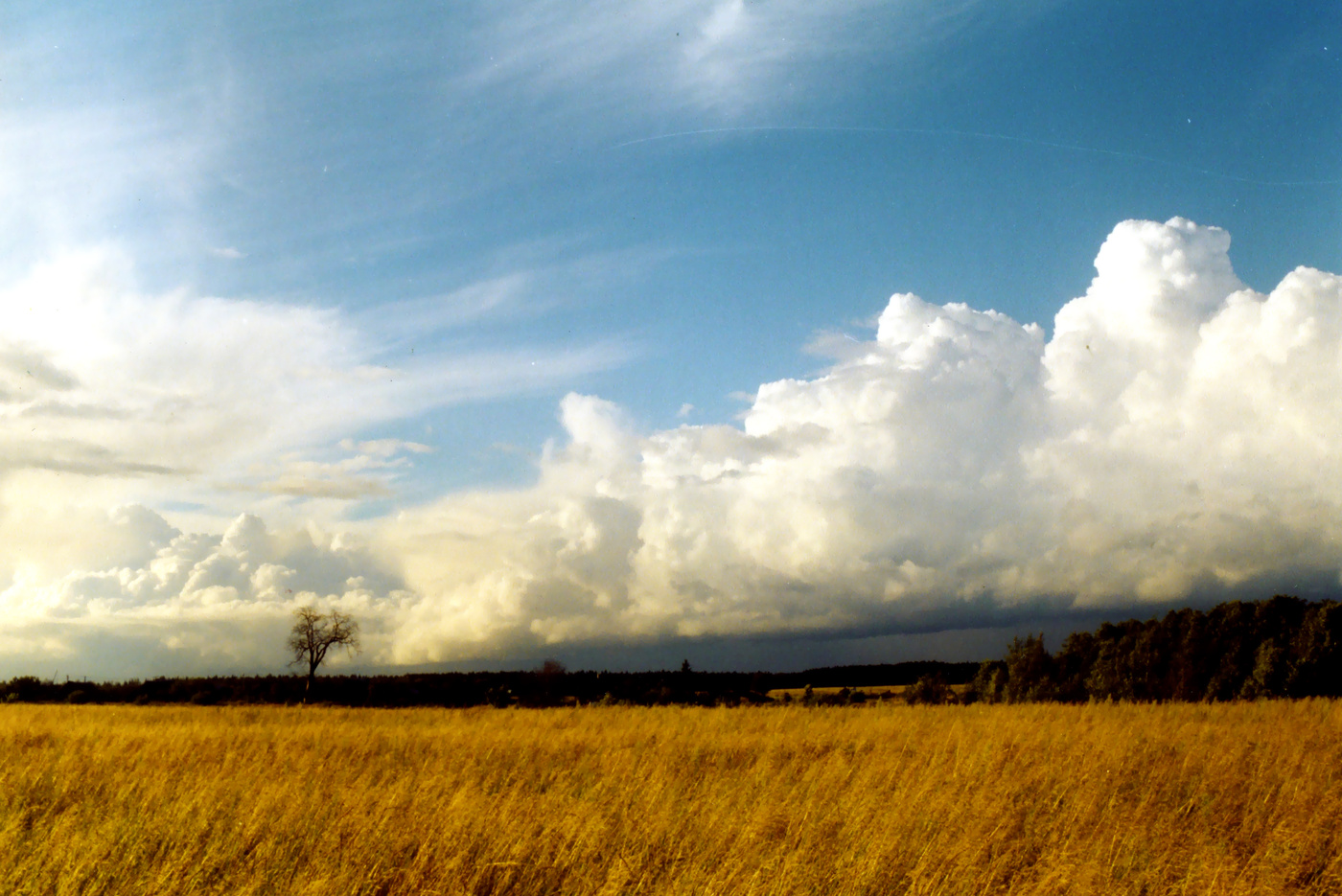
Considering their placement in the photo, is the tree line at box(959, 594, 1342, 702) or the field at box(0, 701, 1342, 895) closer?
the field at box(0, 701, 1342, 895)

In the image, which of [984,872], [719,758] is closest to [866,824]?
[984,872]

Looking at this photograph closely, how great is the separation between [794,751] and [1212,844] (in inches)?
281

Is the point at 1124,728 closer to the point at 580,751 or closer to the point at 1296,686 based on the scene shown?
the point at 580,751

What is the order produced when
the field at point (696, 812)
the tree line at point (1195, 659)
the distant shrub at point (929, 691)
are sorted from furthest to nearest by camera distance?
the distant shrub at point (929, 691), the tree line at point (1195, 659), the field at point (696, 812)

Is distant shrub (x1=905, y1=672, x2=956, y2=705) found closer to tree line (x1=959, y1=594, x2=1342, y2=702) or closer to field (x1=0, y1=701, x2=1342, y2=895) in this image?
tree line (x1=959, y1=594, x2=1342, y2=702)

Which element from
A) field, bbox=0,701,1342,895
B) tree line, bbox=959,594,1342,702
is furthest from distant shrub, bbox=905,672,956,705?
field, bbox=0,701,1342,895

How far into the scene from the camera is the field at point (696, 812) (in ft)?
21.9

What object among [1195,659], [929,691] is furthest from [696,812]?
[1195,659]

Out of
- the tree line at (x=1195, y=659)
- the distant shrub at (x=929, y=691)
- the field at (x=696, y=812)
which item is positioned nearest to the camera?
the field at (x=696, y=812)

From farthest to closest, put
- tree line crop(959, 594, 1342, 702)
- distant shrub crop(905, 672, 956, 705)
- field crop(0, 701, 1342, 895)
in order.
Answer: distant shrub crop(905, 672, 956, 705) → tree line crop(959, 594, 1342, 702) → field crop(0, 701, 1342, 895)

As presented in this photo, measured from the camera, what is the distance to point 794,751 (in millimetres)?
14164

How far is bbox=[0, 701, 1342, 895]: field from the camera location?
21.9 feet

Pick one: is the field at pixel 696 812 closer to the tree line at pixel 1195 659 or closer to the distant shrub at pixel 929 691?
the tree line at pixel 1195 659

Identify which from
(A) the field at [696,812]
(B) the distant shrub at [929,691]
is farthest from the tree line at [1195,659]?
(A) the field at [696,812]
